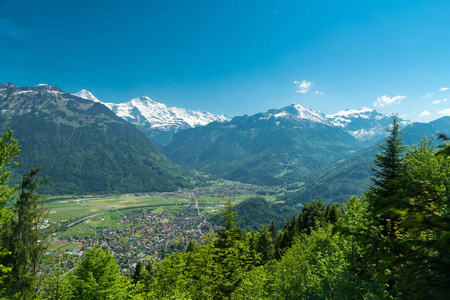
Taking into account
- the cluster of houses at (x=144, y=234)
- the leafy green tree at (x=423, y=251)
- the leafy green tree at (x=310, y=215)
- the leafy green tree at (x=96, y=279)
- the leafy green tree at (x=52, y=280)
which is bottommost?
the cluster of houses at (x=144, y=234)

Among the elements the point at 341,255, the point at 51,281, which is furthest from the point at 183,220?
the point at 341,255

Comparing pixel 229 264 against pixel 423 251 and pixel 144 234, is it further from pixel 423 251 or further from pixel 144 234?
pixel 144 234

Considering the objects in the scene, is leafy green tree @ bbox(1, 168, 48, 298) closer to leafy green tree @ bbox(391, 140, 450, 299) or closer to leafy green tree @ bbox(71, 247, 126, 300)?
leafy green tree @ bbox(71, 247, 126, 300)

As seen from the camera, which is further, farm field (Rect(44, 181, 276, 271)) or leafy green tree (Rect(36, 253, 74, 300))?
farm field (Rect(44, 181, 276, 271))

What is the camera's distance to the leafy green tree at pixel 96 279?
19.9 m

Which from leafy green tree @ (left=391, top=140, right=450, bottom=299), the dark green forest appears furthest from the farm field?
leafy green tree @ (left=391, top=140, right=450, bottom=299)

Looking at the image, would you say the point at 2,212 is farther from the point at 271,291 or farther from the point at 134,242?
the point at 134,242

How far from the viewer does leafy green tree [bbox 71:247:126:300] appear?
65.2 ft

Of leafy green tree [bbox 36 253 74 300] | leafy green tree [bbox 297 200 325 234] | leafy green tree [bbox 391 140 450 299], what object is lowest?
leafy green tree [bbox 297 200 325 234]

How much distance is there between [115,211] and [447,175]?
21121 cm

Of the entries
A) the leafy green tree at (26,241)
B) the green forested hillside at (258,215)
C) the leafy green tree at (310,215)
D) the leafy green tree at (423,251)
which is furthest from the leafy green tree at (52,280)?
the green forested hillside at (258,215)

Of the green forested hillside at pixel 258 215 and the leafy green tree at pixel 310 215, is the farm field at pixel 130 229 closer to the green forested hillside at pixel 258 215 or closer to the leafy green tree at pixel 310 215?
the green forested hillside at pixel 258 215

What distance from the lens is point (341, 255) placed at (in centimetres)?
1316

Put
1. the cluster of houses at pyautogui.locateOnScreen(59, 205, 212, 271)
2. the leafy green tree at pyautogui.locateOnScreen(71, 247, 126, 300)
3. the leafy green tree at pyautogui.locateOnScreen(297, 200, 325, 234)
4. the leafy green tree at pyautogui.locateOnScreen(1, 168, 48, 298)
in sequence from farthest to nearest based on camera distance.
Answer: the cluster of houses at pyautogui.locateOnScreen(59, 205, 212, 271) → the leafy green tree at pyautogui.locateOnScreen(297, 200, 325, 234) → the leafy green tree at pyautogui.locateOnScreen(71, 247, 126, 300) → the leafy green tree at pyautogui.locateOnScreen(1, 168, 48, 298)
